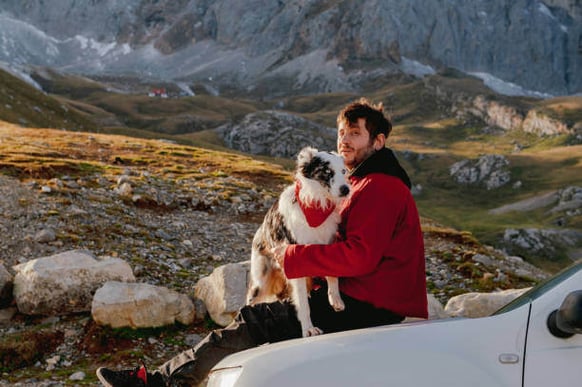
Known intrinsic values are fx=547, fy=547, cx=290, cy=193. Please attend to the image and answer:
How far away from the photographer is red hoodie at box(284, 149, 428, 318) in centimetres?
525

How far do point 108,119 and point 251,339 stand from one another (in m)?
162

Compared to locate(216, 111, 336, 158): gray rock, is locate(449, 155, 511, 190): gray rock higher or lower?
lower

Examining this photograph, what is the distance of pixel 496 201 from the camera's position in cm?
13188

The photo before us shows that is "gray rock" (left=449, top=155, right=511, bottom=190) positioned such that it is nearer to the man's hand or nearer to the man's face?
the man's face

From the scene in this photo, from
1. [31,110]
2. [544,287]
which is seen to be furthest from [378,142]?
[31,110]

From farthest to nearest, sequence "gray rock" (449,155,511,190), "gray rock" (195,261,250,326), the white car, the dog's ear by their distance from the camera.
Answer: "gray rock" (449,155,511,190)
"gray rock" (195,261,250,326)
the dog's ear
the white car

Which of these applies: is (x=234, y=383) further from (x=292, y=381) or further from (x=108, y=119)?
(x=108, y=119)

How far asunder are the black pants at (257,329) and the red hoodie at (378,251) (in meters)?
0.21

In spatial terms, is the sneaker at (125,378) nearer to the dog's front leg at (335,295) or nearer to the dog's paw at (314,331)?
the dog's paw at (314,331)

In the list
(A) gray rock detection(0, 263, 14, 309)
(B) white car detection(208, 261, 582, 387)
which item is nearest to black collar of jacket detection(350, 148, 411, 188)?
(B) white car detection(208, 261, 582, 387)

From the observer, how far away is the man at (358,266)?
5.31 metres

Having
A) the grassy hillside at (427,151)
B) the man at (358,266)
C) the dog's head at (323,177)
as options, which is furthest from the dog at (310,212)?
the grassy hillside at (427,151)

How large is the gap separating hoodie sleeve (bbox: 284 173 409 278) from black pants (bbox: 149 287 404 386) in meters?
0.47

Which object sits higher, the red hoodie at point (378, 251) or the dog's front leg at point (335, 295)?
the red hoodie at point (378, 251)
